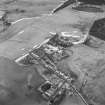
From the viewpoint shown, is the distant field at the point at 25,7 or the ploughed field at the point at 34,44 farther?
the distant field at the point at 25,7

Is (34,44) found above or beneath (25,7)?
above

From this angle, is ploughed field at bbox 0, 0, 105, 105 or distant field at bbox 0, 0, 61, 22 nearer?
ploughed field at bbox 0, 0, 105, 105

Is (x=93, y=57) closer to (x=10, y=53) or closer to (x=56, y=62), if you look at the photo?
(x=56, y=62)

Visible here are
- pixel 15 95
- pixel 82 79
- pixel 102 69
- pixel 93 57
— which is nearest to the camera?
pixel 15 95

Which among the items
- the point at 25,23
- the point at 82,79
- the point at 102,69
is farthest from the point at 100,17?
the point at 82,79

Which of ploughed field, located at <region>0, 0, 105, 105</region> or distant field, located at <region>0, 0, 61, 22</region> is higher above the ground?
ploughed field, located at <region>0, 0, 105, 105</region>

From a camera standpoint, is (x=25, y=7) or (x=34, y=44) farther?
(x=25, y=7)

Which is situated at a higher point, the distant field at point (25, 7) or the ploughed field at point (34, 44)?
the ploughed field at point (34, 44)

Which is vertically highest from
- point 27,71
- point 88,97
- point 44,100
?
point 27,71
